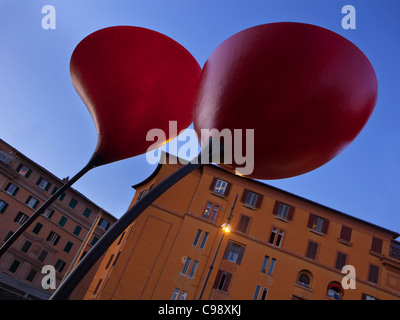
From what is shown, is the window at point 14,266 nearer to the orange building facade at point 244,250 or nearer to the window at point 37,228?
the window at point 37,228

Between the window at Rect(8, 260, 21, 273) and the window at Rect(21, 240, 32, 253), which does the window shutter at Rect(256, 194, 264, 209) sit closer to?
the window at Rect(21, 240, 32, 253)

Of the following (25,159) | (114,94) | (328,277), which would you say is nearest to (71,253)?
(25,159)

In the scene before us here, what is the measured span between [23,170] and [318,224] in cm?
2911

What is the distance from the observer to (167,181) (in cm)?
160

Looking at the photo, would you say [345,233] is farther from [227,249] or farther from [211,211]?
[211,211]

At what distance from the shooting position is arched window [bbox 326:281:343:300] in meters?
23.4

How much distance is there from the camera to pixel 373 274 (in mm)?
23891

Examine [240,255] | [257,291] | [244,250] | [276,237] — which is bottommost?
[257,291]

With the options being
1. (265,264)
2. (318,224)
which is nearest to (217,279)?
(265,264)

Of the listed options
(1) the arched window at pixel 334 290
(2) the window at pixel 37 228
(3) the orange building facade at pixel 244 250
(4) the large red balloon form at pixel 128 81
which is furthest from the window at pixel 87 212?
(4) the large red balloon form at pixel 128 81

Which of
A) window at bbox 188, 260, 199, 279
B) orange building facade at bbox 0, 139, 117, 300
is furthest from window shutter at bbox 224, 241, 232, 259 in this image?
orange building facade at bbox 0, 139, 117, 300

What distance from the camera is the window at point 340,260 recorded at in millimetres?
23908

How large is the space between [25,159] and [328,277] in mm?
30661

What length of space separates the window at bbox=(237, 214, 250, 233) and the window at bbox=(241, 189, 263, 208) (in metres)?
1.14
